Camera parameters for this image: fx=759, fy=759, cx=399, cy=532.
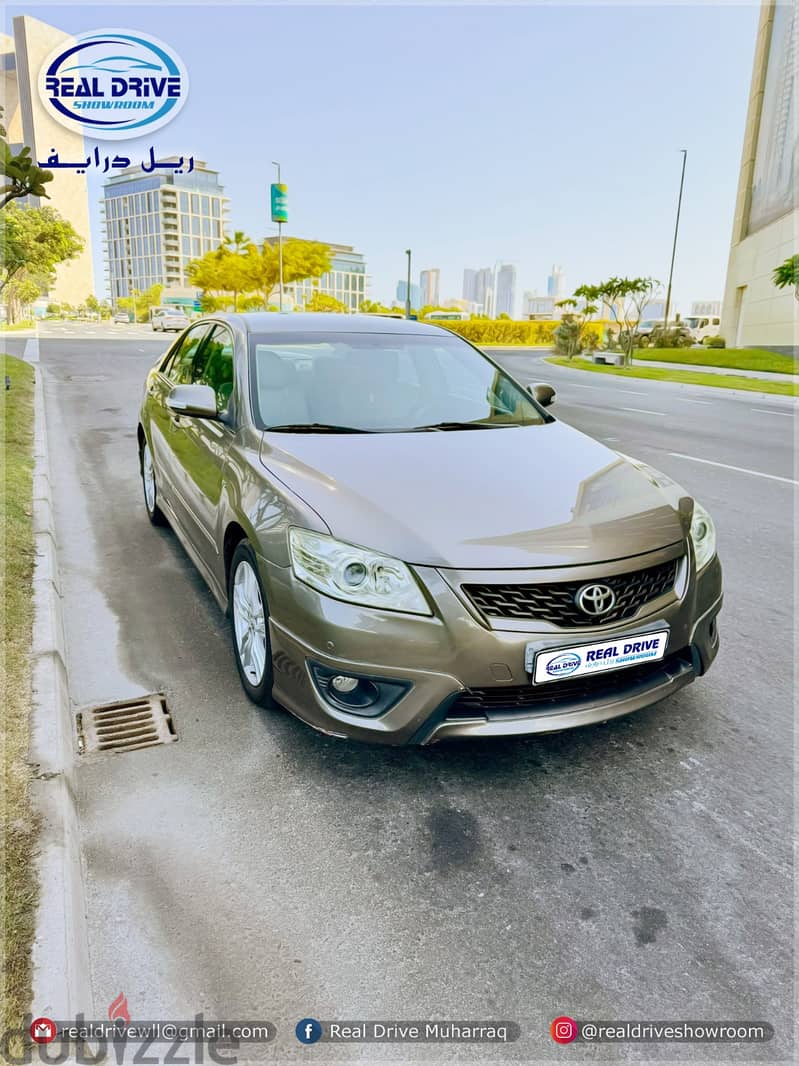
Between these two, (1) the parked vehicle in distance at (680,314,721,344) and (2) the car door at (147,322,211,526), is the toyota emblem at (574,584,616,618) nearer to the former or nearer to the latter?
(2) the car door at (147,322,211,526)

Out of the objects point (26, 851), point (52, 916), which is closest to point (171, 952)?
point (52, 916)

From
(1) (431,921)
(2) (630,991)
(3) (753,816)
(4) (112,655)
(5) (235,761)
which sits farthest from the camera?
(4) (112,655)

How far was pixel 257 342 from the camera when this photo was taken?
387 centimetres

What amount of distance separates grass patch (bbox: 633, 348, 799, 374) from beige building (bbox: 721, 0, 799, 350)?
6.30 feet

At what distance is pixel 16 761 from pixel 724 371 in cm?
3103

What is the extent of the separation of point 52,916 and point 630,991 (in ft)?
4.98

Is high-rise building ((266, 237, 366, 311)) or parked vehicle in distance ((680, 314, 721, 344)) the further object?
high-rise building ((266, 237, 366, 311))

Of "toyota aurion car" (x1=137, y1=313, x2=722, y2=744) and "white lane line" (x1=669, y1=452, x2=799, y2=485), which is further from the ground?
"toyota aurion car" (x1=137, y1=313, x2=722, y2=744)

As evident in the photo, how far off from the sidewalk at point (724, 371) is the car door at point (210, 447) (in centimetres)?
2466

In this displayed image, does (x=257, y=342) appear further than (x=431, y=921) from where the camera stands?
Yes

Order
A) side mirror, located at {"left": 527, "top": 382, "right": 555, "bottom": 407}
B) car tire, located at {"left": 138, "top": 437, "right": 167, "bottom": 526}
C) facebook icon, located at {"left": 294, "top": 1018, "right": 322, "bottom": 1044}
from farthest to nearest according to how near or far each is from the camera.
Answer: car tire, located at {"left": 138, "top": 437, "right": 167, "bottom": 526} < side mirror, located at {"left": 527, "top": 382, "right": 555, "bottom": 407} < facebook icon, located at {"left": 294, "top": 1018, "right": 322, "bottom": 1044}

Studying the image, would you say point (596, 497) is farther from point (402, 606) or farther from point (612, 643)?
point (402, 606)

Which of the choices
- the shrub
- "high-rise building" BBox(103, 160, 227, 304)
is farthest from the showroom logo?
"high-rise building" BBox(103, 160, 227, 304)

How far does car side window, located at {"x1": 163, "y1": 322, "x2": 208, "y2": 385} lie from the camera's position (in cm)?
475
